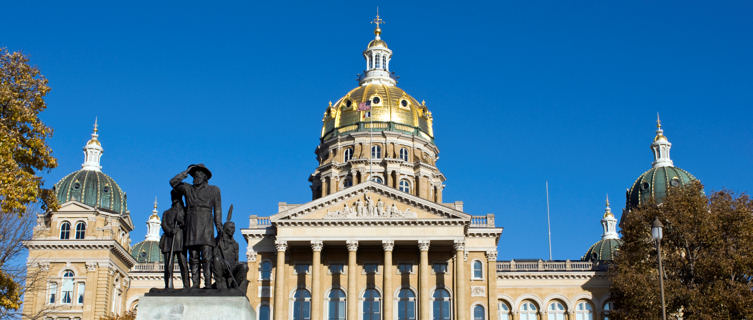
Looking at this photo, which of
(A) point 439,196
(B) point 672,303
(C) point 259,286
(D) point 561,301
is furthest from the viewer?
(A) point 439,196

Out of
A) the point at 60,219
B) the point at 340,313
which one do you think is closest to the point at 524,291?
the point at 340,313

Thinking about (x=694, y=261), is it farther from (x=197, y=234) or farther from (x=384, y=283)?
(x=197, y=234)

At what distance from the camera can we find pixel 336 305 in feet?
201

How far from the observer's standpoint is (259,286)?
62250 millimetres

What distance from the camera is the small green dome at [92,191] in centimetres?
6631

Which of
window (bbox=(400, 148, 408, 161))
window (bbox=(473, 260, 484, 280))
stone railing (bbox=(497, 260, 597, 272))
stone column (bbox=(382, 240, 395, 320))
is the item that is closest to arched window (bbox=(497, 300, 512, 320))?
stone railing (bbox=(497, 260, 597, 272))

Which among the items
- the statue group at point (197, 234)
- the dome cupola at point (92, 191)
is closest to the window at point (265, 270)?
the dome cupola at point (92, 191)

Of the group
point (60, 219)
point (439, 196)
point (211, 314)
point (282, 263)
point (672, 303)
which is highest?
point (439, 196)

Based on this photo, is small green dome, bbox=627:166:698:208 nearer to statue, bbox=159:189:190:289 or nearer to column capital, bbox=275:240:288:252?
column capital, bbox=275:240:288:252

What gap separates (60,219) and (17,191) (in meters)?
41.6

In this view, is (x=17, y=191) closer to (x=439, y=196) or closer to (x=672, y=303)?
(x=672, y=303)

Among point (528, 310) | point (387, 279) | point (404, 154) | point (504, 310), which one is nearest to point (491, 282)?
point (504, 310)

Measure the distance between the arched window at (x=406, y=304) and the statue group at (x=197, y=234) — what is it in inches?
1787

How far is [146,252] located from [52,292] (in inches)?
989
